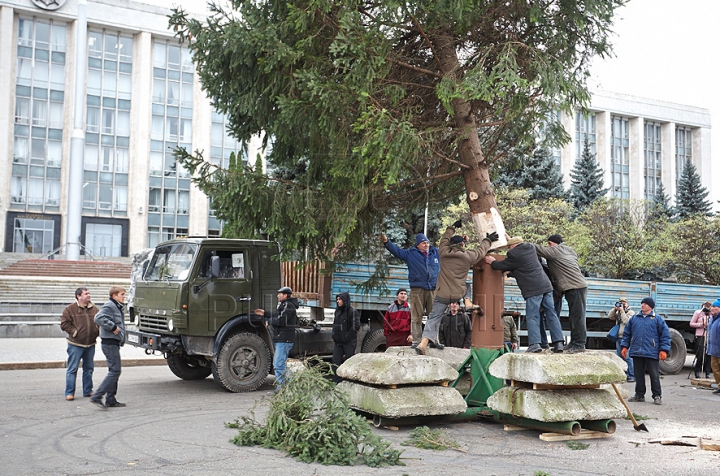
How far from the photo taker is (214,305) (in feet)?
37.1

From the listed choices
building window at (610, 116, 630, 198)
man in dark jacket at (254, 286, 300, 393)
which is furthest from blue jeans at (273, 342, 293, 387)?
building window at (610, 116, 630, 198)

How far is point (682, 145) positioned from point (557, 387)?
79938 mm

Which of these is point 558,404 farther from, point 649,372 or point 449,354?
point 649,372

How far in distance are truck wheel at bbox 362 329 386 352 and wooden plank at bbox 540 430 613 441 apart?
202 inches

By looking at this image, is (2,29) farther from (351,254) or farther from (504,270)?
(504,270)

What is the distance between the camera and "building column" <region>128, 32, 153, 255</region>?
5262cm

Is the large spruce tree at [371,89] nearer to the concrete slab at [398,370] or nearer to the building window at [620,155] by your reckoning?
the concrete slab at [398,370]

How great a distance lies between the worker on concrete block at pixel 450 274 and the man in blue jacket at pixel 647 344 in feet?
11.8

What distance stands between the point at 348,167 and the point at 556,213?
84.7 ft

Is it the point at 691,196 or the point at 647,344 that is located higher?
the point at 691,196

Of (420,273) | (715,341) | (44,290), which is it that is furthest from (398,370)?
(44,290)

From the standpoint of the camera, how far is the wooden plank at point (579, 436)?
8.03 m

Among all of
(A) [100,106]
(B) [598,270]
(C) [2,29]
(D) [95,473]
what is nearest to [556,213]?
(B) [598,270]

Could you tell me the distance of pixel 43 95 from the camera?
5062 cm
